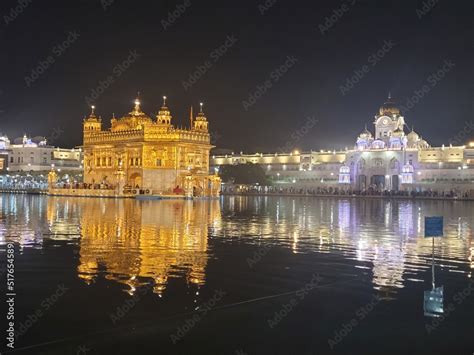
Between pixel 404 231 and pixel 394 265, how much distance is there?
9790mm

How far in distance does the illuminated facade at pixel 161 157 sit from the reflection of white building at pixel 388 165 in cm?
4146

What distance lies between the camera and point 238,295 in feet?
34.8

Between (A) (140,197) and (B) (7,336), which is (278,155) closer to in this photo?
(A) (140,197)

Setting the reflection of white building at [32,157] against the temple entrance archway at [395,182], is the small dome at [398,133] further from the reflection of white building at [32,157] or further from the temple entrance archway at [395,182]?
the reflection of white building at [32,157]

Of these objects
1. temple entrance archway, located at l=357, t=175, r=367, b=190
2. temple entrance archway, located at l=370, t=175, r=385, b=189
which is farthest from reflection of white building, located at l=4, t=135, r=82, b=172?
temple entrance archway, located at l=370, t=175, r=385, b=189

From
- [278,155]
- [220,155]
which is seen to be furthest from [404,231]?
[220,155]

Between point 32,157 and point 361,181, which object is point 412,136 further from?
point 32,157

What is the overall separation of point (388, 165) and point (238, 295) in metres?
98.1

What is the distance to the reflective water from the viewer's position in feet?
26.2

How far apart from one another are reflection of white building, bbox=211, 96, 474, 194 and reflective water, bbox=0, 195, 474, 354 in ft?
270

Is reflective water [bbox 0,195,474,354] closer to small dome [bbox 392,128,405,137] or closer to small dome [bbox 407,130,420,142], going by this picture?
small dome [bbox 392,128,405,137]

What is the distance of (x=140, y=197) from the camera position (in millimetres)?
61969

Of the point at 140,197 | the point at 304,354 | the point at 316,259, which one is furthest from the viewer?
the point at 140,197

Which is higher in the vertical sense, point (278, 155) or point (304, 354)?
point (278, 155)
